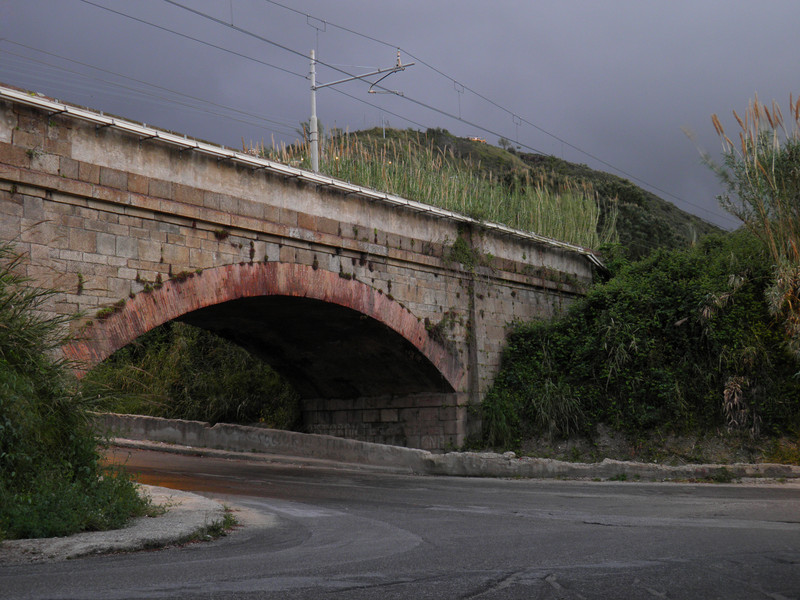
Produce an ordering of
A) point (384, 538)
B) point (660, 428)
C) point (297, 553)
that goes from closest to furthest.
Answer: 1. point (297, 553)
2. point (384, 538)
3. point (660, 428)

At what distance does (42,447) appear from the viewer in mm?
7852

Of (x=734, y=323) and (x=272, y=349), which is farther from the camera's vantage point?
(x=272, y=349)

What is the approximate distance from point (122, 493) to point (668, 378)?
11.8 meters

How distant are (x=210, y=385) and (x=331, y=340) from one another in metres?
6.18

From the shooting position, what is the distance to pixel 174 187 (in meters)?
12.4

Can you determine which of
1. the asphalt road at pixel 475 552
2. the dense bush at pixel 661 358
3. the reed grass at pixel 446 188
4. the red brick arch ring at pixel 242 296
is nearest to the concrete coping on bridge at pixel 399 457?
the red brick arch ring at pixel 242 296

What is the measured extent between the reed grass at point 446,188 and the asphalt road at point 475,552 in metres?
8.14

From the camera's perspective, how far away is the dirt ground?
15.0 metres

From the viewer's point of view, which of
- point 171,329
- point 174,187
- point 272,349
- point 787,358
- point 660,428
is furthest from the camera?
point 171,329

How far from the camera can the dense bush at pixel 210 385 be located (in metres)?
22.0

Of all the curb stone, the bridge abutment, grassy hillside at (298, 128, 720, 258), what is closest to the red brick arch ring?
the bridge abutment

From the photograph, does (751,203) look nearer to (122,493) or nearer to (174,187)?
(174,187)

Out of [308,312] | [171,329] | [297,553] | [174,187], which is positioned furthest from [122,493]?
[171,329]

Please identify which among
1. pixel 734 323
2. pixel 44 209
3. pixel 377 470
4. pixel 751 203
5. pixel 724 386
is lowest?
pixel 377 470
